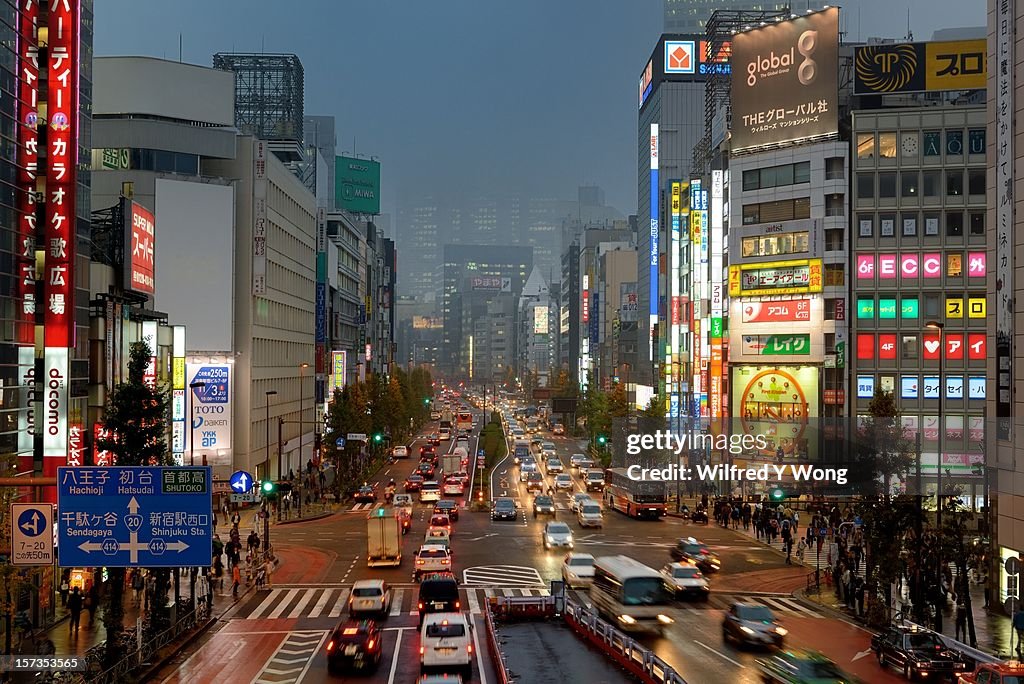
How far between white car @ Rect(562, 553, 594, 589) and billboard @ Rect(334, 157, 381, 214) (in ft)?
411

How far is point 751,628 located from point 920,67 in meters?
54.6

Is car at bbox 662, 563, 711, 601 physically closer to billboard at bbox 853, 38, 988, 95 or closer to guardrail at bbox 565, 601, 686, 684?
guardrail at bbox 565, 601, 686, 684

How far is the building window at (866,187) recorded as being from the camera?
7256 centimetres

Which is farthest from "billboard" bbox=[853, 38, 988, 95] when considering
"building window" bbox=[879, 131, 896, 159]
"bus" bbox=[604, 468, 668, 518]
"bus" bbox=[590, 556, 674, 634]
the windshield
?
the windshield

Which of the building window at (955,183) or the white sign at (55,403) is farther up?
the building window at (955,183)

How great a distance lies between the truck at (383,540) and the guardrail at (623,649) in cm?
1341

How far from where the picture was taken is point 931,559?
36406 mm

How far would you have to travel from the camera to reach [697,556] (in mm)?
46000

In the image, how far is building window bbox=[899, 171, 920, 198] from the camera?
7112 cm

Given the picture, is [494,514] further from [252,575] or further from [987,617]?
[987,617]

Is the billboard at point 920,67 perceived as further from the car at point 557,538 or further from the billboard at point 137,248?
the billboard at point 137,248

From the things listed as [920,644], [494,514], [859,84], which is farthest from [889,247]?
[920,644]

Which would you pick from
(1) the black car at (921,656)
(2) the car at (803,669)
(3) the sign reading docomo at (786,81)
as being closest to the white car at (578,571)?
(1) the black car at (921,656)

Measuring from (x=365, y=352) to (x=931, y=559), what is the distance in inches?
4333
